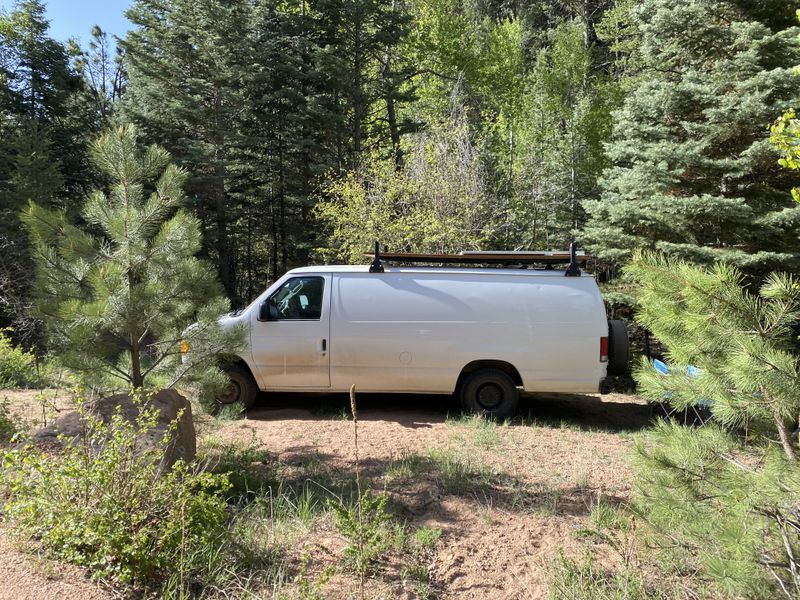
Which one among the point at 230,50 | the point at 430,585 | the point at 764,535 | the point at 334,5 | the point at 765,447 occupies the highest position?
the point at 334,5

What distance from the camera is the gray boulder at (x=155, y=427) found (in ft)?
13.4

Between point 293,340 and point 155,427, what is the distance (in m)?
3.38

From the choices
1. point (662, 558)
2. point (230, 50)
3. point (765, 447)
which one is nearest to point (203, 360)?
point (662, 558)

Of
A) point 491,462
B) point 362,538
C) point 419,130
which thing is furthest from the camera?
point 419,130

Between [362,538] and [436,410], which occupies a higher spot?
[362,538]

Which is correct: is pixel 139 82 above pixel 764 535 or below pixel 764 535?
above

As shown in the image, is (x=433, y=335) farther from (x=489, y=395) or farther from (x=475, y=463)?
(x=475, y=463)

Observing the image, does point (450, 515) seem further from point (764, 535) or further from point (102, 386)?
point (102, 386)

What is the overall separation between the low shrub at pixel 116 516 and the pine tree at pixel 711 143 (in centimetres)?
958

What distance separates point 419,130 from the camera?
19.0 metres

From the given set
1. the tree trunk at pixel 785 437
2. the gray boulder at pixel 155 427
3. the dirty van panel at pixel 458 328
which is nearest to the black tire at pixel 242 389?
the dirty van panel at pixel 458 328

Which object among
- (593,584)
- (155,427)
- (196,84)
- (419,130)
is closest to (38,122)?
(196,84)

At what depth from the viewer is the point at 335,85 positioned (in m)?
19.9

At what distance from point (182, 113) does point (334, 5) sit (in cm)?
649
